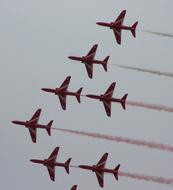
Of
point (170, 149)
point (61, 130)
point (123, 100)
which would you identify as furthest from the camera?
point (61, 130)

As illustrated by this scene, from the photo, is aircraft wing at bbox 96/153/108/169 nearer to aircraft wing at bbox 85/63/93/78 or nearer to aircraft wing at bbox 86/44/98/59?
aircraft wing at bbox 85/63/93/78

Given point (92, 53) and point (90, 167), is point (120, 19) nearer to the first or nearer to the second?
point (92, 53)

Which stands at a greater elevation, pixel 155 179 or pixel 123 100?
pixel 123 100

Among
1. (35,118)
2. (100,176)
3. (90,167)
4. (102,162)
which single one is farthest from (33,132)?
(100,176)

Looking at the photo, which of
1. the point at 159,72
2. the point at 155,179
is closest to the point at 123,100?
the point at 159,72

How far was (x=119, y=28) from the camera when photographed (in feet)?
200

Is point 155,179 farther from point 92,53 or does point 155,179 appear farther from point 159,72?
point 92,53

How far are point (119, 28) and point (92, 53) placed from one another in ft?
14.1

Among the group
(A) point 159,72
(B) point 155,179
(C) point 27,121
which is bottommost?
(B) point 155,179

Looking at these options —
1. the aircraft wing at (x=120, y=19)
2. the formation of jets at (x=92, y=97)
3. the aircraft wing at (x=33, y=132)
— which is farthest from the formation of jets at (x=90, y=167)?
the aircraft wing at (x=120, y=19)

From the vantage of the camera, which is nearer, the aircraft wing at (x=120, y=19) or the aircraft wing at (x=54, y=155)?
the aircraft wing at (x=120, y=19)

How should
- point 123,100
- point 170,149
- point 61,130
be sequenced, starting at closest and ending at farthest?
point 170,149 → point 123,100 → point 61,130

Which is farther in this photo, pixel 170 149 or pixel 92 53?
pixel 92 53

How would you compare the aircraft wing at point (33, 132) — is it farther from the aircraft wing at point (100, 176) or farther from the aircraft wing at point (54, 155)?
the aircraft wing at point (100, 176)
